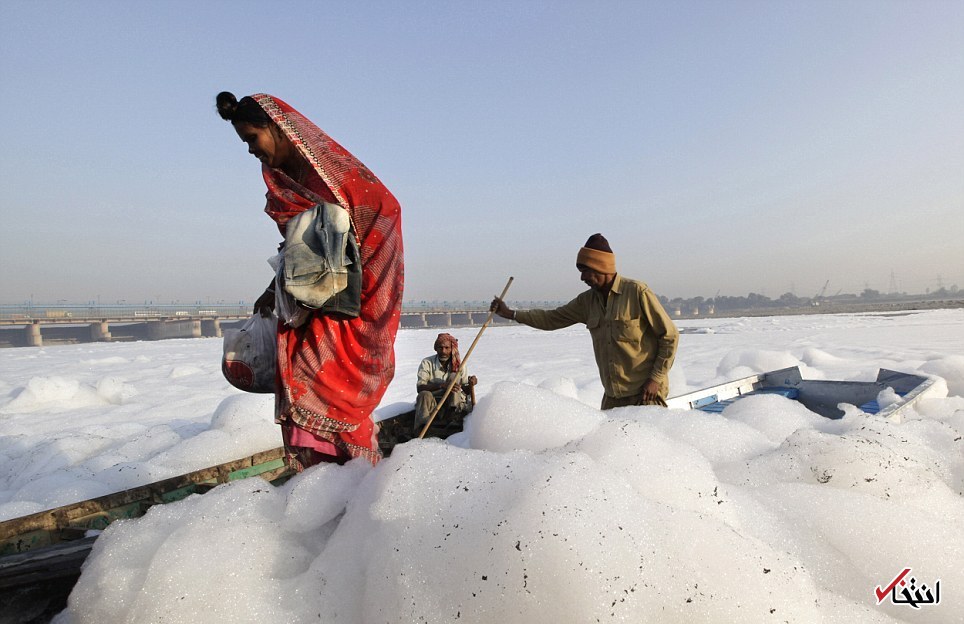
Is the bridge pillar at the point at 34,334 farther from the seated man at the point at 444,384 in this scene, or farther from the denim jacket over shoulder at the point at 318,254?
the denim jacket over shoulder at the point at 318,254

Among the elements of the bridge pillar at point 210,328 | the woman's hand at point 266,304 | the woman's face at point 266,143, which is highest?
the woman's face at point 266,143

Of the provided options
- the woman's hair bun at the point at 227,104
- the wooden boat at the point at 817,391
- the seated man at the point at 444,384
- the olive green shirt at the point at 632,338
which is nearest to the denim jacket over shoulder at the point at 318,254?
the woman's hair bun at the point at 227,104

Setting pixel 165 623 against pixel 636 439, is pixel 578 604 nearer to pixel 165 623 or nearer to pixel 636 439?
pixel 636 439

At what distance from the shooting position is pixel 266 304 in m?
1.61

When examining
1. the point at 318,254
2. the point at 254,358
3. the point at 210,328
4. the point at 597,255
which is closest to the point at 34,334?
the point at 210,328

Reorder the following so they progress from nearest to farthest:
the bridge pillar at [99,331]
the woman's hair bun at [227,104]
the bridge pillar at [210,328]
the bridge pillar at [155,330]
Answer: the woman's hair bun at [227,104], the bridge pillar at [99,331], the bridge pillar at [155,330], the bridge pillar at [210,328]

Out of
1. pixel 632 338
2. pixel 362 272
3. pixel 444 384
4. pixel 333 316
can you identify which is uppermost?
pixel 362 272

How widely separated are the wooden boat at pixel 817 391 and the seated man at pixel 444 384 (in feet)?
6.65

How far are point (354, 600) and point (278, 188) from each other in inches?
44.7

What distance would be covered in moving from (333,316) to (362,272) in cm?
16

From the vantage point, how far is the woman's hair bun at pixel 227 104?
1.44m

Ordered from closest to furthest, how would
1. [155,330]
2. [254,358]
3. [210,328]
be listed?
[254,358] < [155,330] < [210,328]

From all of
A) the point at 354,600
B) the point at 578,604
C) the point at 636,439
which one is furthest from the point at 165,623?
the point at 636,439

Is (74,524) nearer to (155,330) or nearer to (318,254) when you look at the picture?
(318,254)
